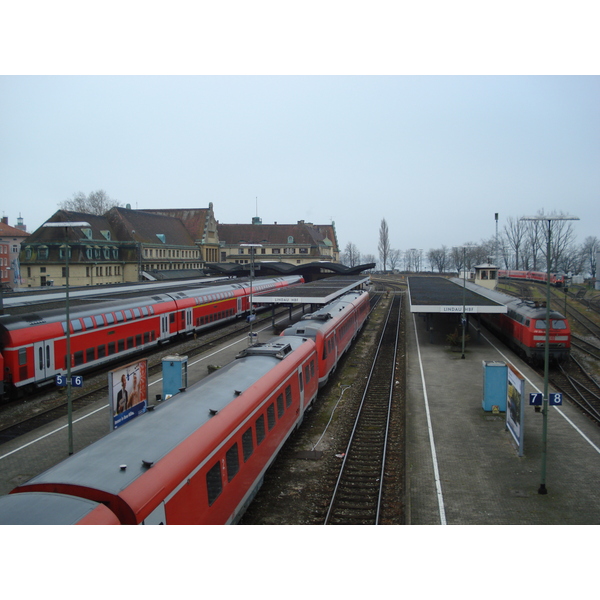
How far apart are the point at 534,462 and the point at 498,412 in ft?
14.7

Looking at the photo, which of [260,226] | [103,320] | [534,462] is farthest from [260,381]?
[260,226]

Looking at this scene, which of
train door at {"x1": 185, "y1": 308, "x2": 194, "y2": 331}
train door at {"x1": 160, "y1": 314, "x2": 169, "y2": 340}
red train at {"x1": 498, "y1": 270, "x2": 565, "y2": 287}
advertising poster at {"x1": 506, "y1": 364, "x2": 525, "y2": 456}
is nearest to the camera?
advertising poster at {"x1": 506, "y1": 364, "x2": 525, "y2": 456}

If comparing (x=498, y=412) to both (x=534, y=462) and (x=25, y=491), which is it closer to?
(x=534, y=462)

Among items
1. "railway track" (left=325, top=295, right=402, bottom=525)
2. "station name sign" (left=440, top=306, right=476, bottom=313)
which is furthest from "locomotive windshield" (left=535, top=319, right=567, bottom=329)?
"railway track" (left=325, top=295, right=402, bottom=525)

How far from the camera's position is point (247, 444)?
1141 centimetres

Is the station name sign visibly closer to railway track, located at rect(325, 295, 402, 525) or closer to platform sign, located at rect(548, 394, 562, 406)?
railway track, located at rect(325, 295, 402, 525)

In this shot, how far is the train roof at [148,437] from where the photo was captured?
7586 millimetres

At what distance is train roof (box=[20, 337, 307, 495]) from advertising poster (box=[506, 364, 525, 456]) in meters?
7.61

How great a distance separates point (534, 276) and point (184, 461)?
3460 inches

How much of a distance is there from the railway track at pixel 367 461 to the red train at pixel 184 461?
2030mm

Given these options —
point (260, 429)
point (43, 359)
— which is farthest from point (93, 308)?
point (260, 429)

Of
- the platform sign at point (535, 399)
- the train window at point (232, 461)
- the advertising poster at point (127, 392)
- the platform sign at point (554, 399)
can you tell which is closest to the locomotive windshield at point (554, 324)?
the platform sign at point (535, 399)

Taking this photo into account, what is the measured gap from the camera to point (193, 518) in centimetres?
866

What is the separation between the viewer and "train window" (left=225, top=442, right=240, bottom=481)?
1023 cm
